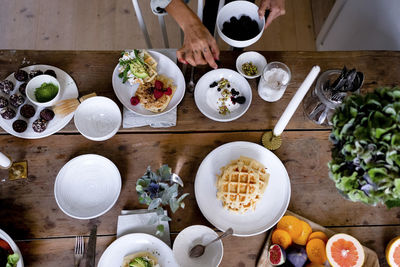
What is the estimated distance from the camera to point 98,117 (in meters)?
1.29

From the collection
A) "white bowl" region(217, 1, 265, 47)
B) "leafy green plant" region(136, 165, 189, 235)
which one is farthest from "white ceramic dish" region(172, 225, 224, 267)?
"white bowl" region(217, 1, 265, 47)

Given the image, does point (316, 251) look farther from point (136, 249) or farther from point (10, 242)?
point (10, 242)

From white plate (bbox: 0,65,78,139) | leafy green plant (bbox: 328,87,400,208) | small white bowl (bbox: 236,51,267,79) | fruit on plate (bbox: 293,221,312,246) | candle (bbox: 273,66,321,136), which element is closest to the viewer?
leafy green plant (bbox: 328,87,400,208)

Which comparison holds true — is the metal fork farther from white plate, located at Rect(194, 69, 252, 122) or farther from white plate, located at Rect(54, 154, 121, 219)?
white plate, located at Rect(194, 69, 252, 122)

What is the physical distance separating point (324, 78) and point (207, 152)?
59cm

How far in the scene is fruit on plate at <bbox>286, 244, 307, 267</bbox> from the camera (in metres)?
1.10

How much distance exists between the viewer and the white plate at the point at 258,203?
117 cm

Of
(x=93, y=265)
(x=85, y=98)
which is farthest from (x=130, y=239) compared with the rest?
(x=85, y=98)

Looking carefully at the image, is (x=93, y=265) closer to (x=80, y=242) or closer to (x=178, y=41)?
(x=80, y=242)

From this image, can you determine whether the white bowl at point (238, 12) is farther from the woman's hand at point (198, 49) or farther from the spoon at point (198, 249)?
the spoon at point (198, 249)

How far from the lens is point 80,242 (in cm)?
116

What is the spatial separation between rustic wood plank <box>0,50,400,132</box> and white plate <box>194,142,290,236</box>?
129 mm

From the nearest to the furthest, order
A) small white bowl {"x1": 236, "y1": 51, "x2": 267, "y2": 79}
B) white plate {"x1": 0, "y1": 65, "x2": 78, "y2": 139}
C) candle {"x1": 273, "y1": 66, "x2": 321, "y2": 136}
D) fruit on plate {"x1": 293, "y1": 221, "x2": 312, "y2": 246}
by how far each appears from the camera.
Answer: candle {"x1": 273, "y1": 66, "x2": 321, "y2": 136} < fruit on plate {"x1": 293, "y1": 221, "x2": 312, "y2": 246} < white plate {"x1": 0, "y1": 65, "x2": 78, "y2": 139} < small white bowl {"x1": 236, "y1": 51, "x2": 267, "y2": 79}

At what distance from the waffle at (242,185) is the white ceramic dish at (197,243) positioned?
0.45 ft
